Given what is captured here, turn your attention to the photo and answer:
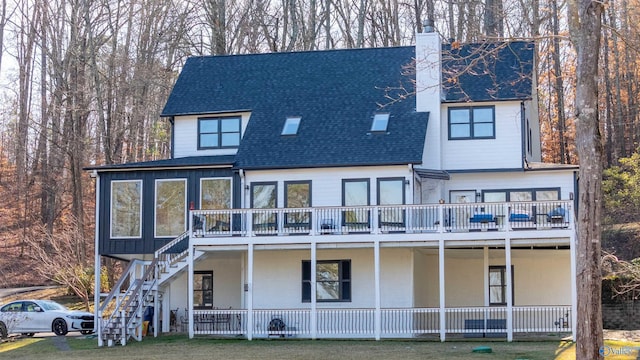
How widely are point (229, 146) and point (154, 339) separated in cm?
830

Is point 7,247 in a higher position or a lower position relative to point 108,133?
lower

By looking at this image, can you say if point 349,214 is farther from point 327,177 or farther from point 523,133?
point 523,133

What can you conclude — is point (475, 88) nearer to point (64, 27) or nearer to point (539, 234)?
point (539, 234)

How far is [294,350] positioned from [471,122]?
39.9 feet

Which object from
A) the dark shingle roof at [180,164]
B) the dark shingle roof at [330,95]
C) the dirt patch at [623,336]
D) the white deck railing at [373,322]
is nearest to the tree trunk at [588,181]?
the white deck railing at [373,322]

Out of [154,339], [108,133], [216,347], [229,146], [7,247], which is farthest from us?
[7,247]

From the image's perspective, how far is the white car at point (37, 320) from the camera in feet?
118

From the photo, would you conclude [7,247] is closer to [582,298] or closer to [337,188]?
[337,188]

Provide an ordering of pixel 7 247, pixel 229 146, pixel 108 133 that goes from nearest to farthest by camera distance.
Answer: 1. pixel 229 146
2. pixel 108 133
3. pixel 7 247

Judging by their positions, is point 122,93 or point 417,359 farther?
point 122,93

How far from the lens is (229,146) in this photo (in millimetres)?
38031

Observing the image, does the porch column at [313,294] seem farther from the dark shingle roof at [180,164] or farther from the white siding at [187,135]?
the white siding at [187,135]

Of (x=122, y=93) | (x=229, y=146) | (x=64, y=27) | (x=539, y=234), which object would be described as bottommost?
(x=539, y=234)

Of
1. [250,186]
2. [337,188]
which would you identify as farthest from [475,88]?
[250,186]
